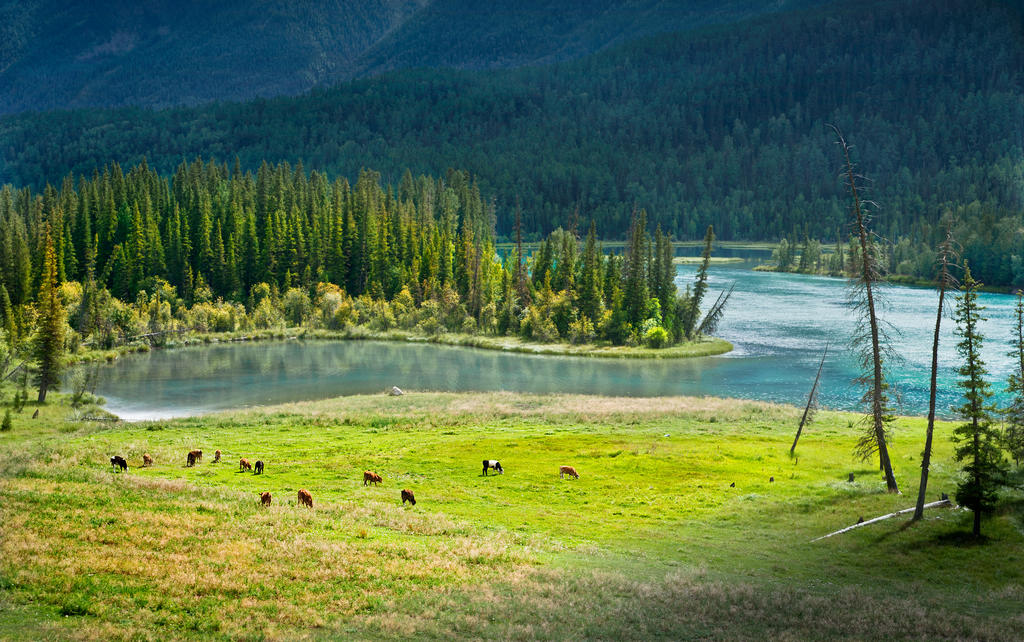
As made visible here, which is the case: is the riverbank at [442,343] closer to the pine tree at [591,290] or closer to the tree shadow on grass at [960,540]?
the pine tree at [591,290]

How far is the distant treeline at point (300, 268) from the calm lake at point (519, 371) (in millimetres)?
12460

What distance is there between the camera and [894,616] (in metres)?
27.8

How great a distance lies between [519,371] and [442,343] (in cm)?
3179

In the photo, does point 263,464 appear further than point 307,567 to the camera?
Yes

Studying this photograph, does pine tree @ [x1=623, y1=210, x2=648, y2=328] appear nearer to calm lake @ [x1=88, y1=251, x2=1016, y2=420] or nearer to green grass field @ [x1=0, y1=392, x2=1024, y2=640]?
calm lake @ [x1=88, y1=251, x2=1016, y2=420]

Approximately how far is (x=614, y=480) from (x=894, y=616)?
941 inches

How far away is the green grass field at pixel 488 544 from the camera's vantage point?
980 inches

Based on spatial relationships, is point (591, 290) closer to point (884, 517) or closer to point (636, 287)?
point (636, 287)

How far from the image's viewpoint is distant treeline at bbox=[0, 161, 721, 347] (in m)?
138

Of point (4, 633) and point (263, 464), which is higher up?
point (4, 633)

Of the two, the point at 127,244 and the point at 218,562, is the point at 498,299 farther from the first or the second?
the point at 218,562

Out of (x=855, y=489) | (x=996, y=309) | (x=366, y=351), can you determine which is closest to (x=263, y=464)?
(x=855, y=489)

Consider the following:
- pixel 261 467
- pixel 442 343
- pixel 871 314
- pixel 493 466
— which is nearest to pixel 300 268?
pixel 442 343

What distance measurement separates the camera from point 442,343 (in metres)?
144
